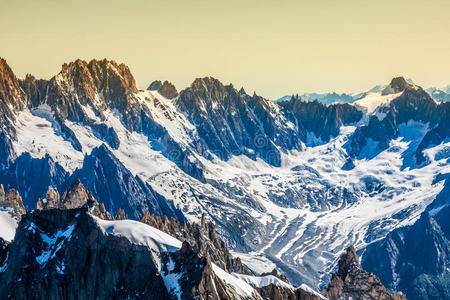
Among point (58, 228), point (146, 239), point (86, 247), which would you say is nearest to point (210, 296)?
point (146, 239)

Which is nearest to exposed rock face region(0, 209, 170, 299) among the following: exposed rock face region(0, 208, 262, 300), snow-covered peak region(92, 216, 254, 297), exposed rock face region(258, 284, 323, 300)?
exposed rock face region(0, 208, 262, 300)

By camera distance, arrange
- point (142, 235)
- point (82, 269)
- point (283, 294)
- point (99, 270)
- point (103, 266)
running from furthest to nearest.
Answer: point (283, 294)
point (142, 235)
point (82, 269)
point (99, 270)
point (103, 266)

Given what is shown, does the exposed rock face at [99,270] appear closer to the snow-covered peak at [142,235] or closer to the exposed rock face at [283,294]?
the snow-covered peak at [142,235]

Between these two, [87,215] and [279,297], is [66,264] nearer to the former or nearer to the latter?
[87,215]

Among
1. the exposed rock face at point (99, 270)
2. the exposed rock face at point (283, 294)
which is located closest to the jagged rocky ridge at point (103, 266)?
the exposed rock face at point (99, 270)

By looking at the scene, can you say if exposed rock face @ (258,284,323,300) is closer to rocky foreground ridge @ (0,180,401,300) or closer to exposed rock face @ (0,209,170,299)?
rocky foreground ridge @ (0,180,401,300)

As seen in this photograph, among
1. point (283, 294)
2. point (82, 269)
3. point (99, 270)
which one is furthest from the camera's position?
point (283, 294)

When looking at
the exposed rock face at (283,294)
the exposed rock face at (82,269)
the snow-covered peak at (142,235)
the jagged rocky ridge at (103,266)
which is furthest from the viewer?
the exposed rock face at (283,294)

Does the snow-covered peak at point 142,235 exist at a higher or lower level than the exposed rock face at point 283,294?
higher

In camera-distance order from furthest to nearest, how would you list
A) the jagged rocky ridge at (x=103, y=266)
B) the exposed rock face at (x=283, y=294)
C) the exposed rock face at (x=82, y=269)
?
1. the exposed rock face at (x=283, y=294)
2. the exposed rock face at (x=82, y=269)
3. the jagged rocky ridge at (x=103, y=266)

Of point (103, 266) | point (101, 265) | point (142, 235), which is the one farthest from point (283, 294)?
point (101, 265)

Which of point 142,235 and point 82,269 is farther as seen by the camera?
point 142,235

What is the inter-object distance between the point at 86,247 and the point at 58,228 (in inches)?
451

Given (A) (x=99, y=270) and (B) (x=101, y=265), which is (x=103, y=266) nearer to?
(B) (x=101, y=265)
